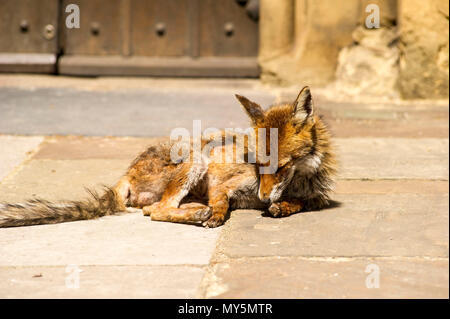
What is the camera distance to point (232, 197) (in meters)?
5.61

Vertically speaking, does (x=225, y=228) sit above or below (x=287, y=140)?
below

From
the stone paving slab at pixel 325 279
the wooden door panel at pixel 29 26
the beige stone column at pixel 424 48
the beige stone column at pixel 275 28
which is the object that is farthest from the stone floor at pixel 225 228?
the wooden door panel at pixel 29 26

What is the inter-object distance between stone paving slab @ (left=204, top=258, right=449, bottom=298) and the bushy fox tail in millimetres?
1335

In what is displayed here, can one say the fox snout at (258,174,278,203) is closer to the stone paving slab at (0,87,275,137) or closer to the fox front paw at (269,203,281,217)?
the fox front paw at (269,203,281,217)

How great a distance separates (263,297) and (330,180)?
1905 mm

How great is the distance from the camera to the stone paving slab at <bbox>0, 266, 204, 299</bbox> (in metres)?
3.96

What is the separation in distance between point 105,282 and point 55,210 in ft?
4.11

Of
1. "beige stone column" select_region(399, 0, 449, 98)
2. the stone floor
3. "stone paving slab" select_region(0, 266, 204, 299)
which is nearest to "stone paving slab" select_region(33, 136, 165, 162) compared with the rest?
the stone floor

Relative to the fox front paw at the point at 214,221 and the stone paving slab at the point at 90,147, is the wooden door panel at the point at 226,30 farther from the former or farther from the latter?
the fox front paw at the point at 214,221

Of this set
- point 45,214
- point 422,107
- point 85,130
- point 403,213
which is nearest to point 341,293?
point 403,213

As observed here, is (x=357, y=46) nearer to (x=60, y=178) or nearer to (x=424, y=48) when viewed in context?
(x=424, y=48)

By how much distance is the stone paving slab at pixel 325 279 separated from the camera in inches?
155

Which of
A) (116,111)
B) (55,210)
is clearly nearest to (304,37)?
(116,111)

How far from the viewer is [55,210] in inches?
206
